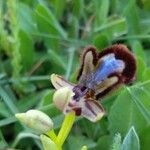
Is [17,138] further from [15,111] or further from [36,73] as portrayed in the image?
[36,73]

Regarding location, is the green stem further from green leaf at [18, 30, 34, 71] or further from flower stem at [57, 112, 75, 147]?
green leaf at [18, 30, 34, 71]

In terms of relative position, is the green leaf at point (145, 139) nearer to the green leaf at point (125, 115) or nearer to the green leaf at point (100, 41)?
the green leaf at point (125, 115)

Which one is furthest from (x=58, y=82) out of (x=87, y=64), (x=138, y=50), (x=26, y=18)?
(x=26, y=18)

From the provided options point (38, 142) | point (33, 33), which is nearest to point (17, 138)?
point (38, 142)

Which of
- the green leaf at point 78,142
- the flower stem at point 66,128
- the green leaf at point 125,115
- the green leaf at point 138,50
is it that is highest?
the flower stem at point 66,128

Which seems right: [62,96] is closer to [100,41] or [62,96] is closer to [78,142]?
[78,142]

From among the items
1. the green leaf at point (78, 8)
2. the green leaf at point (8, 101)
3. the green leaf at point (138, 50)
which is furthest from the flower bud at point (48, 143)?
the green leaf at point (78, 8)
